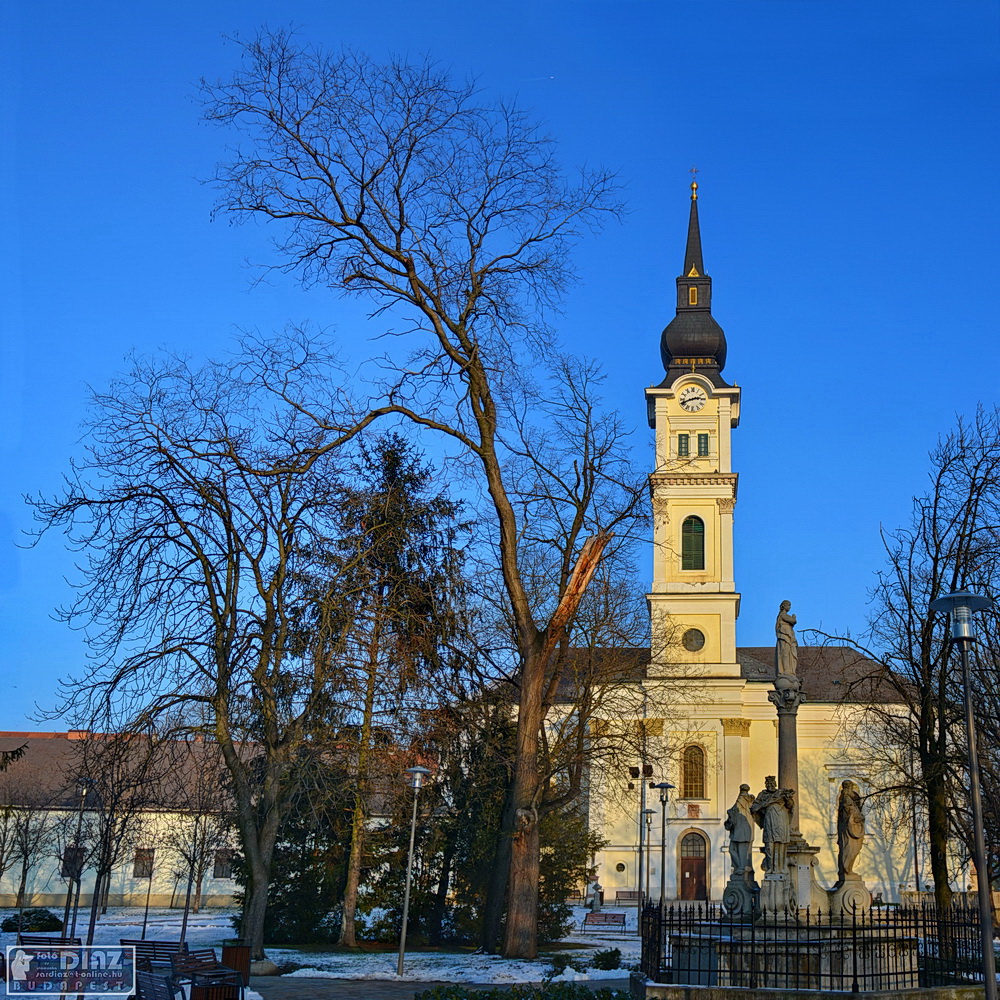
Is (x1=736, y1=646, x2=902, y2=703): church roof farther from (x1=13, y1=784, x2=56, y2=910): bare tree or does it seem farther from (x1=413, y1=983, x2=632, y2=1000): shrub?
(x1=413, y1=983, x2=632, y2=1000): shrub

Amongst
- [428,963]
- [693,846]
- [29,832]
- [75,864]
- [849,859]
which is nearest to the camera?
[849,859]

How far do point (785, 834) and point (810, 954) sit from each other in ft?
8.77

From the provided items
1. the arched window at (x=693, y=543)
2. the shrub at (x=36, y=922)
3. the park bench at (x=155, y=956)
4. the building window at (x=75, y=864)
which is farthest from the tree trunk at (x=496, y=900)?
the arched window at (x=693, y=543)

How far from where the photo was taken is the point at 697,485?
60062mm

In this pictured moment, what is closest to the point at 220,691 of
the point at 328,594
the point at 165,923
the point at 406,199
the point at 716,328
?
the point at 328,594

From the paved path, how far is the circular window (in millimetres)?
39144

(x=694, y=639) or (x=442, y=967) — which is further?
(x=694, y=639)

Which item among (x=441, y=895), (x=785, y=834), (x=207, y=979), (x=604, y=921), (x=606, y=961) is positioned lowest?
(x=604, y=921)

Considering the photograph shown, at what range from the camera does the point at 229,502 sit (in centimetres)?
2017

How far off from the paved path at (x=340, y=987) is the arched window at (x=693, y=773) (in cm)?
3913

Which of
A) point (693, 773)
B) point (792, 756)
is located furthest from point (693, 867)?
point (792, 756)

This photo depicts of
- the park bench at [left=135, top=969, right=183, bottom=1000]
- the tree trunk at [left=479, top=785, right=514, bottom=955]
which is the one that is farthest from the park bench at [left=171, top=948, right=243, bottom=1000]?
the tree trunk at [left=479, top=785, right=514, bottom=955]

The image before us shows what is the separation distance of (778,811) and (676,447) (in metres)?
44.1

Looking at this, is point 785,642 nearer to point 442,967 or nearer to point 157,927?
point 442,967
